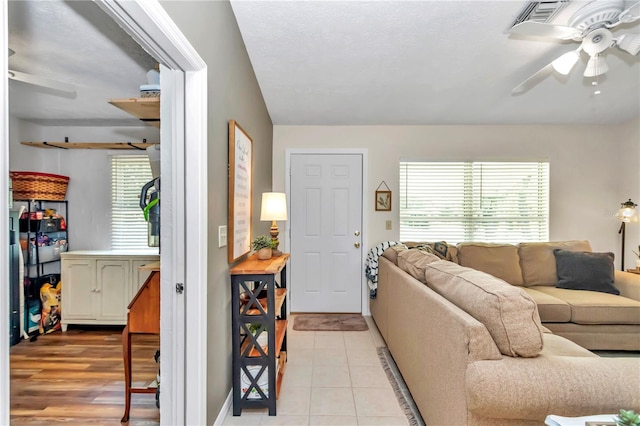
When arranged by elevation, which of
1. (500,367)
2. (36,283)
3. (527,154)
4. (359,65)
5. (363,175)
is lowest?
(36,283)

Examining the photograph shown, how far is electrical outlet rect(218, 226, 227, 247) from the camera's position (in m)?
1.77

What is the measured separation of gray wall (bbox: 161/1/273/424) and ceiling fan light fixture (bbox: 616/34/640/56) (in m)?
2.50

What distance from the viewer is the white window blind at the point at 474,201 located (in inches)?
149

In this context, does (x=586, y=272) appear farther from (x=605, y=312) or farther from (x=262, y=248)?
(x=262, y=248)

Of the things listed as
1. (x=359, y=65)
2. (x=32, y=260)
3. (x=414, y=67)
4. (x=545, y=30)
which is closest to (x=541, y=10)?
(x=545, y=30)

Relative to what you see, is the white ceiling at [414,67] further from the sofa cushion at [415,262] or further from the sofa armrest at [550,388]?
the sofa armrest at [550,388]

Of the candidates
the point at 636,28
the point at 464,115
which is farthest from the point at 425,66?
the point at 636,28

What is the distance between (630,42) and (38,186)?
4888mm

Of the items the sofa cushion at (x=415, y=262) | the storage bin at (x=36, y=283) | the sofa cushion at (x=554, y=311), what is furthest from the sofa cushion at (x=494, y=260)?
the storage bin at (x=36, y=283)

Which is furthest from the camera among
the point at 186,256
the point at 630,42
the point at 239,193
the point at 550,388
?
the point at 239,193

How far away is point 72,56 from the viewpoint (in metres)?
2.15

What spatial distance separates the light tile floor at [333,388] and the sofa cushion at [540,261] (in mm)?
1690

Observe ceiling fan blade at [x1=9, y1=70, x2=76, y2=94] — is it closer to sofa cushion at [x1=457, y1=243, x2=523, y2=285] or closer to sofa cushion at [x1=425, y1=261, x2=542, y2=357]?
sofa cushion at [x1=425, y1=261, x2=542, y2=357]

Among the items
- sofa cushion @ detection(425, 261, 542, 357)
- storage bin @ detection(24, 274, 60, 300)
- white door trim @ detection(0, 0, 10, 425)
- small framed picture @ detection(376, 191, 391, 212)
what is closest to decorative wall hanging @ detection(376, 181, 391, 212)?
small framed picture @ detection(376, 191, 391, 212)
